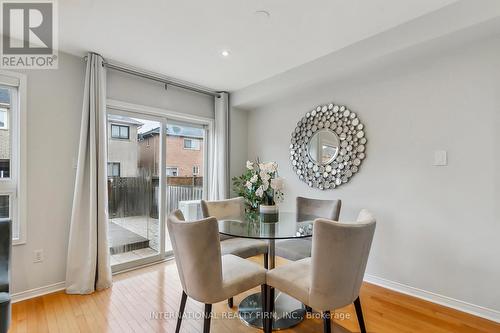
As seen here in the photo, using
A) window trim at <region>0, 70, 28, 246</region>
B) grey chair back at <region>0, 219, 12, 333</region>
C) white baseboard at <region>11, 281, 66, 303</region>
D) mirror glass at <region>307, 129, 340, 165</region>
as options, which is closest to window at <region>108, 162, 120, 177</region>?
window trim at <region>0, 70, 28, 246</region>

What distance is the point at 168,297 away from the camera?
245 cm

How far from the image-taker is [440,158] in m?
2.32

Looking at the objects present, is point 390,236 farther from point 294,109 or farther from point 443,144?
point 294,109

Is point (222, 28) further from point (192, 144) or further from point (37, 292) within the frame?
point (37, 292)

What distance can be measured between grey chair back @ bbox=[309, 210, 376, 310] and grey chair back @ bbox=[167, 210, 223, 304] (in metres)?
0.61

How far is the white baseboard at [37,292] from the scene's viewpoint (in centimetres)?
239

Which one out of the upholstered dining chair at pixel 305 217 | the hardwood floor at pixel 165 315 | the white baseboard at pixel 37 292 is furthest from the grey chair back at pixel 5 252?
the upholstered dining chair at pixel 305 217

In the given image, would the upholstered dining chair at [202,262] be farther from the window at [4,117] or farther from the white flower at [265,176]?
the window at [4,117]

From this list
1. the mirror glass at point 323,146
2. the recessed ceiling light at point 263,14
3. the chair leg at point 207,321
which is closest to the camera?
the chair leg at point 207,321

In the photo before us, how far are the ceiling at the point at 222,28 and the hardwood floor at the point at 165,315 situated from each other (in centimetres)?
252

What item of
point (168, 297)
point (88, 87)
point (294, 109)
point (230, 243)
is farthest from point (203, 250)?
point (294, 109)

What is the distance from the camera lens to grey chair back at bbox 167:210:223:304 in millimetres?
1560

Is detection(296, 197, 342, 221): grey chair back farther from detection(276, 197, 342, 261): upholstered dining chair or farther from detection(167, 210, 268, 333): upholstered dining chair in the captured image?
detection(167, 210, 268, 333): upholstered dining chair

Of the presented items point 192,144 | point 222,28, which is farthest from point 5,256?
point 192,144
